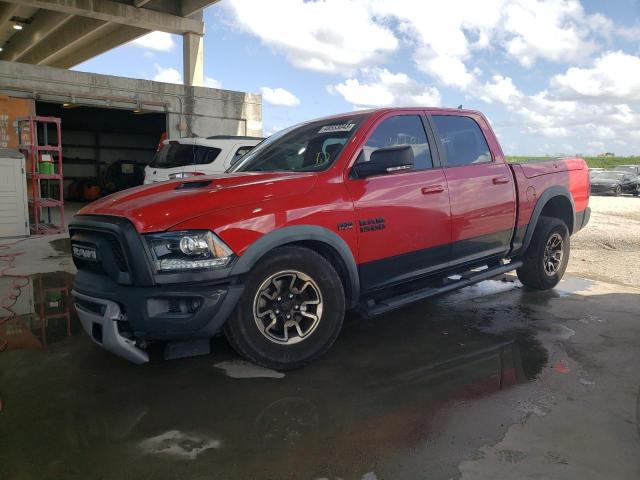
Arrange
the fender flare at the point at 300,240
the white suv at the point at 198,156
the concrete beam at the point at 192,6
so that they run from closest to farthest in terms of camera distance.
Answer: the fender flare at the point at 300,240
the white suv at the point at 198,156
the concrete beam at the point at 192,6

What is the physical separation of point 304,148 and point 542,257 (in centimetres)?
305

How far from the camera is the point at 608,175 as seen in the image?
78.0 feet

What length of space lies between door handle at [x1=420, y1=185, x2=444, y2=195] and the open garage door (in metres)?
18.2

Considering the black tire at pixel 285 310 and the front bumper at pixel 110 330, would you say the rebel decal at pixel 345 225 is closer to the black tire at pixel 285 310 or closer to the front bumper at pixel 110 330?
the black tire at pixel 285 310

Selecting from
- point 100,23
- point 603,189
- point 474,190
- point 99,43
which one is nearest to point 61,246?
point 474,190

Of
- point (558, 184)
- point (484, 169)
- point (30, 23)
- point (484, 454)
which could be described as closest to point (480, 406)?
point (484, 454)

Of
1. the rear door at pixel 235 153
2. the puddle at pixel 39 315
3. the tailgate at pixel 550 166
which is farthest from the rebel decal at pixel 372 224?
the rear door at pixel 235 153

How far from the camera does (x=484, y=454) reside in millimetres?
2615

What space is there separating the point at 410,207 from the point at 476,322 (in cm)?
151

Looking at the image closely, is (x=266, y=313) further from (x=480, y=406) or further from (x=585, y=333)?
(x=585, y=333)

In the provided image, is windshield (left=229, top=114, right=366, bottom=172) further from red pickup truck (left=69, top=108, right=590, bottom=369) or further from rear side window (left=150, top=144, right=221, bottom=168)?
rear side window (left=150, top=144, right=221, bottom=168)

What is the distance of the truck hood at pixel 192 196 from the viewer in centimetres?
317

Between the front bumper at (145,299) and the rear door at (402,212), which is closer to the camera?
the front bumper at (145,299)

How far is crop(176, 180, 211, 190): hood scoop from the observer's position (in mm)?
3612
